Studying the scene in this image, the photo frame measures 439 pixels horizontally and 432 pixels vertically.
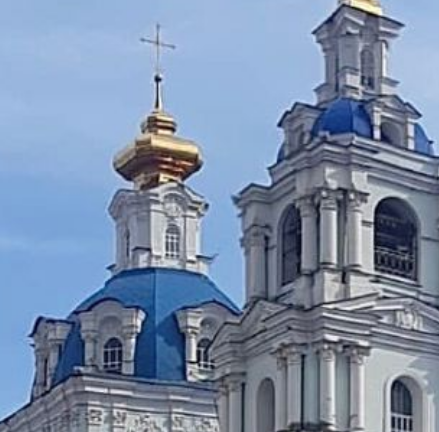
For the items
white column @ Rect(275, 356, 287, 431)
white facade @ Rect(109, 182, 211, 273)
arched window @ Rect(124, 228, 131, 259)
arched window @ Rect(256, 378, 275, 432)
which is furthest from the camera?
arched window @ Rect(124, 228, 131, 259)

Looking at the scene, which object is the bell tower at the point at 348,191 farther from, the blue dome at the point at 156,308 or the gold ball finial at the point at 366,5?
the blue dome at the point at 156,308

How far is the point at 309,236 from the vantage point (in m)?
27.8

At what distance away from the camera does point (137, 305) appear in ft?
114

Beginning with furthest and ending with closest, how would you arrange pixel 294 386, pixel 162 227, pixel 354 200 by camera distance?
1. pixel 162 227
2. pixel 354 200
3. pixel 294 386

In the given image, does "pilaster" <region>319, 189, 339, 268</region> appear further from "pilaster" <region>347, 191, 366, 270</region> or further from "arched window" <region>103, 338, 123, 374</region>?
"arched window" <region>103, 338, 123, 374</region>

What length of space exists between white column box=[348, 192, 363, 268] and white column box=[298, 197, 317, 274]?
0.50 metres

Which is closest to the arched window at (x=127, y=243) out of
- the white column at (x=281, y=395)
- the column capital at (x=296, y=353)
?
the white column at (x=281, y=395)

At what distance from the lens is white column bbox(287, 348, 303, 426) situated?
26.6 m

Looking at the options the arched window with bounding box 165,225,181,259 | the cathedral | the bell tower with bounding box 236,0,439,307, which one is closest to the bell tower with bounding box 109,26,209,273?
the arched window with bounding box 165,225,181,259

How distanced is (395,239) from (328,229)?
57.3 inches

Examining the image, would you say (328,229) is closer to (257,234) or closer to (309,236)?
(309,236)

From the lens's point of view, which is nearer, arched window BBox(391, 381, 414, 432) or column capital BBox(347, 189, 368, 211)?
arched window BBox(391, 381, 414, 432)

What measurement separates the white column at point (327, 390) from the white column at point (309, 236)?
1555 mm

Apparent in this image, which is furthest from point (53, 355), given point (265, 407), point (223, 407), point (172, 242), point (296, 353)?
point (296, 353)
